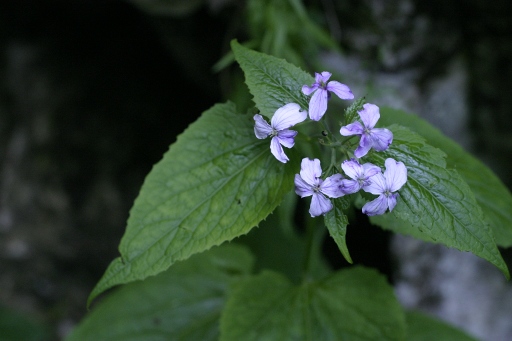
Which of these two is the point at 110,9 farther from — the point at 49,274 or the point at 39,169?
the point at 49,274

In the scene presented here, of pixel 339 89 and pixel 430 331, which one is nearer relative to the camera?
pixel 339 89

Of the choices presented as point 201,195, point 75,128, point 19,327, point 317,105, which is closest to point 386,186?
point 317,105

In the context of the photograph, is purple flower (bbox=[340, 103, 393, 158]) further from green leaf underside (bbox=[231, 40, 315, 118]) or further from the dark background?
the dark background

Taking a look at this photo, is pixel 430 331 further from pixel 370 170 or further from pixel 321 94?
pixel 321 94

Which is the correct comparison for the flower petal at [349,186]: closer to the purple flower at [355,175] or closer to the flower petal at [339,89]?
the purple flower at [355,175]

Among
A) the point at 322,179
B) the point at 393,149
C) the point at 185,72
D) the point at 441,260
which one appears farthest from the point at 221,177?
the point at 185,72
